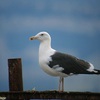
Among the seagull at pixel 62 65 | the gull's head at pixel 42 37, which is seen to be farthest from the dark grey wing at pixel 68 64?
the gull's head at pixel 42 37

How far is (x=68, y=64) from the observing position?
20.2ft

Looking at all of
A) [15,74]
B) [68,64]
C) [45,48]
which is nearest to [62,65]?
[68,64]

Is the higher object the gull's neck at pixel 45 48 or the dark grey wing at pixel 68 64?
the gull's neck at pixel 45 48

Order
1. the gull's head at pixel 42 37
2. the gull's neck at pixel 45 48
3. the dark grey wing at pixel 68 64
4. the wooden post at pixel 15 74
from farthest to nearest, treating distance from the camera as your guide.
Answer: the gull's head at pixel 42 37 < the gull's neck at pixel 45 48 < the dark grey wing at pixel 68 64 < the wooden post at pixel 15 74

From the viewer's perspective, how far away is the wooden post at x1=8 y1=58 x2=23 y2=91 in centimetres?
600

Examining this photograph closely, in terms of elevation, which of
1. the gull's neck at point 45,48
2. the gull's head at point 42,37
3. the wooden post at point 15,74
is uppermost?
the gull's head at point 42,37

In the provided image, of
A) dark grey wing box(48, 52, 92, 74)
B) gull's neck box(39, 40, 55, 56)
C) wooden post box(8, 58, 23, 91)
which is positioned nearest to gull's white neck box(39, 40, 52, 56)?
gull's neck box(39, 40, 55, 56)

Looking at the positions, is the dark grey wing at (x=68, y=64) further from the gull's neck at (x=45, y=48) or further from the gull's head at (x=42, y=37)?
the gull's head at (x=42, y=37)

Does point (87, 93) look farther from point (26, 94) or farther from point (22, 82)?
point (22, 82)

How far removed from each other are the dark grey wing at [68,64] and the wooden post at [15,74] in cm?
49

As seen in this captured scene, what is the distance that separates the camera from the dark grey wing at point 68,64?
6.14 metres

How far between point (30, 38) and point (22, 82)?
78 centimetres

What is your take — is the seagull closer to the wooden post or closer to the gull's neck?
the gull's neck

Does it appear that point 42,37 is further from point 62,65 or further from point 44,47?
point 62,65
